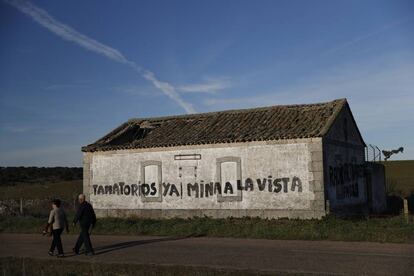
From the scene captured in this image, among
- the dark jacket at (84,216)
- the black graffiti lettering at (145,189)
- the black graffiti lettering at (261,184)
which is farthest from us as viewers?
the black graffiti lettering at (145,189)

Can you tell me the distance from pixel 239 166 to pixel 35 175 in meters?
65.5

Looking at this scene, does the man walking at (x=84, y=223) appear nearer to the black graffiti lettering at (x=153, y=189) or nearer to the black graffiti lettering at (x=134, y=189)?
the black graffiti lettering at (x=153, y=189)

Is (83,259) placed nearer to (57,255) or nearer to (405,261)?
(57,255)

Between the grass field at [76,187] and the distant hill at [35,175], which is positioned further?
the distant hill at [35,175]

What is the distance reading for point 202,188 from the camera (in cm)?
2378

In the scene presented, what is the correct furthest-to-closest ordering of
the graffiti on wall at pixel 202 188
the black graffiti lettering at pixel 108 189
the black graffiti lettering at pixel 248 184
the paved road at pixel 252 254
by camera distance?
the black graffiti lettering at pixel 108 189
the black graffiti lettering at pixel 248 184
the graffiti on wall at pixel 202 188
the paved road at pixel 252 254

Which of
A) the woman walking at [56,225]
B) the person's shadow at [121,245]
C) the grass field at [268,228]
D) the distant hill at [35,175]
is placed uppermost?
the distant hill at [35,175]

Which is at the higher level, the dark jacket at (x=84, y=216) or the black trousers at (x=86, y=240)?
the dark jacket at (x=84, y=216)

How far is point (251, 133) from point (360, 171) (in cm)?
694

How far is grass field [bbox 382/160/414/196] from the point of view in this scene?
43.4m

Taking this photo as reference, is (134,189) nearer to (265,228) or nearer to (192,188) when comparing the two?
(192,188)

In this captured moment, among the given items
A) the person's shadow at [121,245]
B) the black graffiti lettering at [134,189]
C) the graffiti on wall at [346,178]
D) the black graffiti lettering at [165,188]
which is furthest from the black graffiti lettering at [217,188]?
the person's shadow at [121,245]

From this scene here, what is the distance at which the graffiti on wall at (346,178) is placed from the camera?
74.4 feet

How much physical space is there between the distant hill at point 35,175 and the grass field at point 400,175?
138 feet
